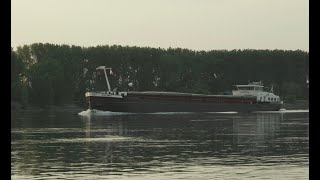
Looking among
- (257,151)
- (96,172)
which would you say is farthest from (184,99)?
(96,172)

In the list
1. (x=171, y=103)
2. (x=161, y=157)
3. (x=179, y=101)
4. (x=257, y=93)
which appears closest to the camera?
(x=161, y=157)

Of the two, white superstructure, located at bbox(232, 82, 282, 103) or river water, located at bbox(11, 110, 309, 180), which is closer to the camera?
river water, located at bbox(11, 110, 309, 180)

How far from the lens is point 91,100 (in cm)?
14725

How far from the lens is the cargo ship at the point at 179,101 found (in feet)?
485

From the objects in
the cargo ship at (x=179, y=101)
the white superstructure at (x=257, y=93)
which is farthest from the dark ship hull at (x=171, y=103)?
the white superstructure at (x=257, y=93)

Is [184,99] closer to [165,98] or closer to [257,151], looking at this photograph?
[165,98]

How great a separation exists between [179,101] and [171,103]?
1921 millimetres

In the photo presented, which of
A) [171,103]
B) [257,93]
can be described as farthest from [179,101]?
[257,93]

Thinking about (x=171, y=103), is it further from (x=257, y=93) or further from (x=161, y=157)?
(x=161, y=157)

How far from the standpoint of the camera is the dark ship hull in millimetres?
147625

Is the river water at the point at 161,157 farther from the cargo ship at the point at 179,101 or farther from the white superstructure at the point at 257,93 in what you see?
the white superstructure at the point at 257,93

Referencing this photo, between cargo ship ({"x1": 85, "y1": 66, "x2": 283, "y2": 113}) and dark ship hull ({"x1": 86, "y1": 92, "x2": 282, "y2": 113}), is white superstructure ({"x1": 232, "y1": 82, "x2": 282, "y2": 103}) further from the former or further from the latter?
dark ship hull ({"x1": 86, "y1": 92, "x2": 282, "y2": 113})

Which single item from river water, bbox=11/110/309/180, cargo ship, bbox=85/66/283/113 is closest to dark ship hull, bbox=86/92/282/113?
cargo ship, bbox=85/66/283/113

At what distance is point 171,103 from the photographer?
154750 millimetres
